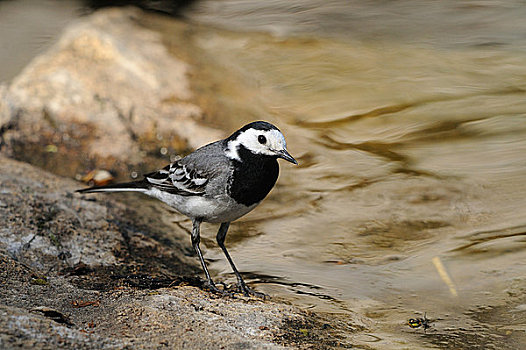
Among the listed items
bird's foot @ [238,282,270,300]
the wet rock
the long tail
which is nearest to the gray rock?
bird's foot @ [238,282,270,300]

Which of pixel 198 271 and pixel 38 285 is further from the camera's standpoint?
pixel 198 271

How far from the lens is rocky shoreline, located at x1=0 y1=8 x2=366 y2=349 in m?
3.80

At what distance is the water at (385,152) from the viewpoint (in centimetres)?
538

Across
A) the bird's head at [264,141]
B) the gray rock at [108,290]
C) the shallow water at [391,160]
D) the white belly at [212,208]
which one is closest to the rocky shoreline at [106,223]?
the gray rock at [108,290]

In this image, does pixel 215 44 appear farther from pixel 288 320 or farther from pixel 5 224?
pixel 288 320

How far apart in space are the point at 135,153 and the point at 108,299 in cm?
359

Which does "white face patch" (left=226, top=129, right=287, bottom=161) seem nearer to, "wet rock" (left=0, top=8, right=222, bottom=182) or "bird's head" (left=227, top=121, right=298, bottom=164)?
"bird's head" (left=227, top=121, right=298, bottom=164)

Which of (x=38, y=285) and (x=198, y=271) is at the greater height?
(x=38, y=285)

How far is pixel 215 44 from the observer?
1016 centimetres

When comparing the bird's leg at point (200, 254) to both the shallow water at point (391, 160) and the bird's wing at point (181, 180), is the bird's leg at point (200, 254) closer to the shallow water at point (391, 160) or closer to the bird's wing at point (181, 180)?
the bird's wing at point (181, 180)

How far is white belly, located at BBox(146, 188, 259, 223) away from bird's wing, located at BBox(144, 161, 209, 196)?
0.06 metres

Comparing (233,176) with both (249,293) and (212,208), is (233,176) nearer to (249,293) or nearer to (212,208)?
(212,208)

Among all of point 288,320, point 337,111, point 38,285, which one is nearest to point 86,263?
point 38,285

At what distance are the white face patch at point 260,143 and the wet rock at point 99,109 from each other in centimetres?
300
